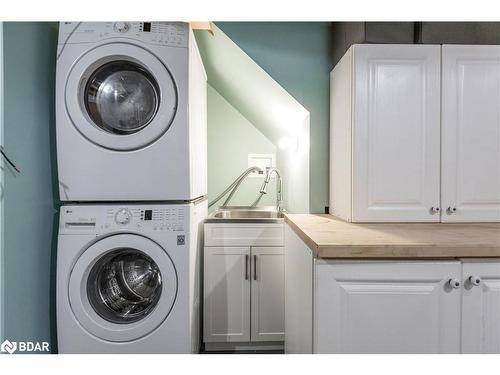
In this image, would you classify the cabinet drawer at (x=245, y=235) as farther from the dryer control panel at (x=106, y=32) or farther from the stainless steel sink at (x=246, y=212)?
the dryer control panel at (x=106, y=32)

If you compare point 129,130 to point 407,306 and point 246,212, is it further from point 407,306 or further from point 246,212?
point 407,306

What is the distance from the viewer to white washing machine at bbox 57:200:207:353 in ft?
4.18

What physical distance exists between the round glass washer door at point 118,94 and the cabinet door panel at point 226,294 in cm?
81

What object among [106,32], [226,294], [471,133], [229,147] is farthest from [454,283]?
[229,147]

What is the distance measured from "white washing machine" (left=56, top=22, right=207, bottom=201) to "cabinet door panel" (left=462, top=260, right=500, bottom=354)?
1.15 meters

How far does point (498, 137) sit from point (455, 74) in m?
0.38

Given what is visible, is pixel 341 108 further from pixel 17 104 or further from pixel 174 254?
pixel 17 104

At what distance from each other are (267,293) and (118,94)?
1.41 metres

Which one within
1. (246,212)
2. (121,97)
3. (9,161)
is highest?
(121,97)

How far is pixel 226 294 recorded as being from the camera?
1.70m

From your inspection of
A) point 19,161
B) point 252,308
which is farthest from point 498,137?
point 19,161

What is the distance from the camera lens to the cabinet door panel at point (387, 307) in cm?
89

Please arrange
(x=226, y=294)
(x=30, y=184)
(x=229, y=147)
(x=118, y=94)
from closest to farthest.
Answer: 1. (x=30, y=184)
2. (x=118, y=94)
3. (x=226, y=294)
4. (x=229, y=147)

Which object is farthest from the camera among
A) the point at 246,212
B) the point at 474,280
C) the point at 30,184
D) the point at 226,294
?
the point at 246,212
